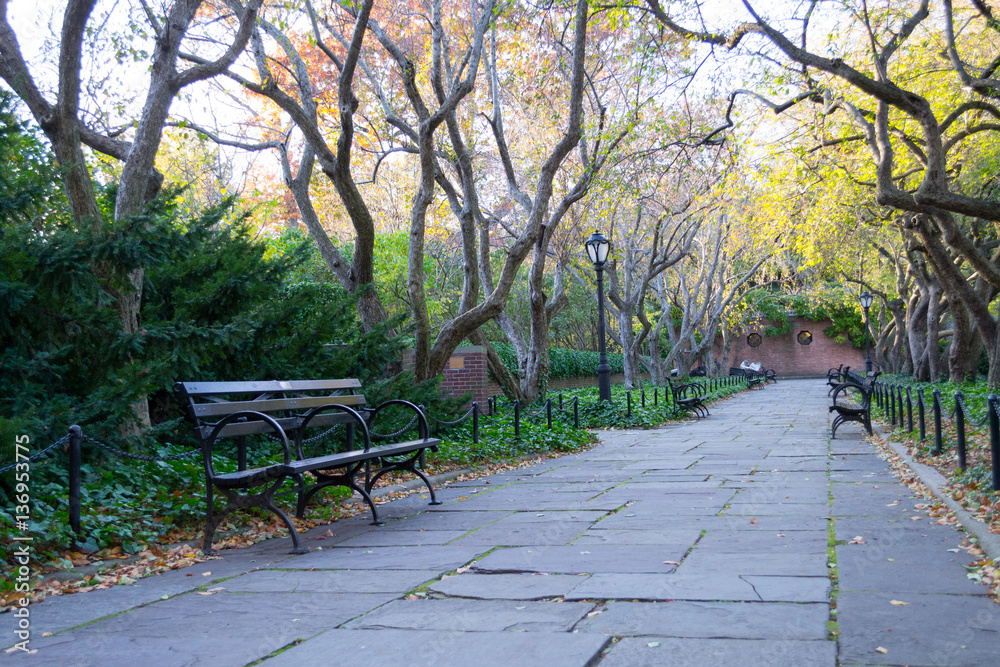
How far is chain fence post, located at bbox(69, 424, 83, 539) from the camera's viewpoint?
509cm

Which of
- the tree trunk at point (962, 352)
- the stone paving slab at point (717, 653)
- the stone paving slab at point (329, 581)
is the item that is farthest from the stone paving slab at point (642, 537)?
the tree trunk at point (962, 352)

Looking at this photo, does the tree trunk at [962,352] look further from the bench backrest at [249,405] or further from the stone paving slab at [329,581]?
the stone paving slab at [329,581]

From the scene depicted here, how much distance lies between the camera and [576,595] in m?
3.89

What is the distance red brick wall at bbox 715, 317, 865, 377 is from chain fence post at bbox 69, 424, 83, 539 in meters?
49.2

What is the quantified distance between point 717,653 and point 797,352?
5250cm

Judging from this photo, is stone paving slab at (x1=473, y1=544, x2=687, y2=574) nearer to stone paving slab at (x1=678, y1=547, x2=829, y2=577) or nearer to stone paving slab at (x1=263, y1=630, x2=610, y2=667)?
stone paving slab at (x1=678, y1=547, x2=829, y2=577)

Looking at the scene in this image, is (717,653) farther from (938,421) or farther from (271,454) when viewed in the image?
(938,421)

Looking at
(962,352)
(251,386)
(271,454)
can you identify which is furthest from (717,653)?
(962,352)

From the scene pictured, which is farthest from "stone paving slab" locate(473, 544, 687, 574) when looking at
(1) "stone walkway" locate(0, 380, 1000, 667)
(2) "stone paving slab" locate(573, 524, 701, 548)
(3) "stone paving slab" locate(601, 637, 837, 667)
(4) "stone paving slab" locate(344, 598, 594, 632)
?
(3) "stone paving slab" locate(601, 637, 837, 667)

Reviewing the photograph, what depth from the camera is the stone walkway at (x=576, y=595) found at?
10.2 feet

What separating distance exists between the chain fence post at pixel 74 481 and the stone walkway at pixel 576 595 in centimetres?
80

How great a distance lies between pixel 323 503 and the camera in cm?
685

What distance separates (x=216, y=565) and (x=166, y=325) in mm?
2542

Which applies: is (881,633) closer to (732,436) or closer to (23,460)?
(23,460)
